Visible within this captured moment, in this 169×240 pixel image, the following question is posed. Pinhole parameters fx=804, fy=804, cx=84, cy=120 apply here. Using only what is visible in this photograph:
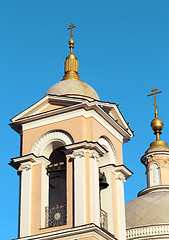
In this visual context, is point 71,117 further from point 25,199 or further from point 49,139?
point 25,199

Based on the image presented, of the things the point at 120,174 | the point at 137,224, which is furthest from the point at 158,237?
the point at 120,174

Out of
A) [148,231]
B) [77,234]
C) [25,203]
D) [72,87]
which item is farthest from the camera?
[148,231]

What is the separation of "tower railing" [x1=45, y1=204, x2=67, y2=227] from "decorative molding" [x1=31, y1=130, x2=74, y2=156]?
5.32ft

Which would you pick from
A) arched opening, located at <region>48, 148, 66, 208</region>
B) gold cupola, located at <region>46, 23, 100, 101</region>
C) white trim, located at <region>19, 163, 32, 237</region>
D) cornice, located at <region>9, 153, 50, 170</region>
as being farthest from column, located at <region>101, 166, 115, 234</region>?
gold cupola, located at <region>46, 23, 100, 101</region>

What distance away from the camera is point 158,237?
26797mm

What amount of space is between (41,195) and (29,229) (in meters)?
0.94

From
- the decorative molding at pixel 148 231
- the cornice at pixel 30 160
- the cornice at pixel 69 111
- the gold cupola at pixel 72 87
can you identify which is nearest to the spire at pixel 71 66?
the gold cupola at pixel 72 87

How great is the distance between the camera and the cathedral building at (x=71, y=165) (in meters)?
19.5

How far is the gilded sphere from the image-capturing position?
33.4 metres

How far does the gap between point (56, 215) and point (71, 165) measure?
51.3 inches

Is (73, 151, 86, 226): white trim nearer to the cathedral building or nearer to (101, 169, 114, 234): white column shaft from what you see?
the cathedral building

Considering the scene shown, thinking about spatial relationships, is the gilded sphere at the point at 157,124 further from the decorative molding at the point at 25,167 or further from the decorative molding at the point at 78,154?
the decorative molding at the point at 78,154

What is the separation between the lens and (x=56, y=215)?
787 inches

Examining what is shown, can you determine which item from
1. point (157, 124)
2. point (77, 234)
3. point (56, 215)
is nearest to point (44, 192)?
point (56, 215)
